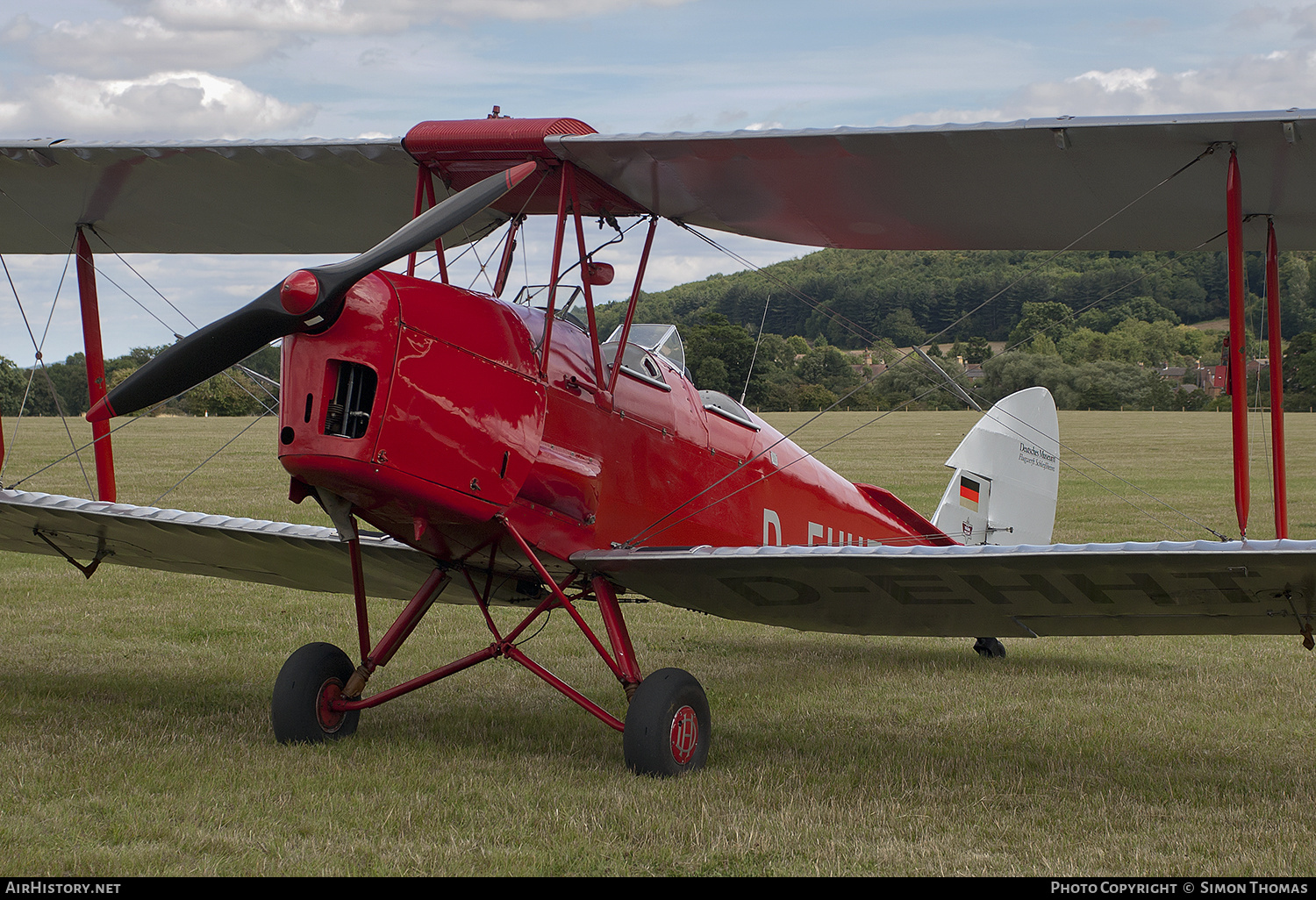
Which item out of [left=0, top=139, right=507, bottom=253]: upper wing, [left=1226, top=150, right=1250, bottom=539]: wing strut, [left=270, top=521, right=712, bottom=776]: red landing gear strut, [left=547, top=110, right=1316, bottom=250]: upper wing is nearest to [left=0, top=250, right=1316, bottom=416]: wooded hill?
[left=547, top=110, right=1316, bottom=250]: upper wing

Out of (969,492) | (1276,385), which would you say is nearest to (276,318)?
(1276,385)

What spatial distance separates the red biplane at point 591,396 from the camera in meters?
4.56

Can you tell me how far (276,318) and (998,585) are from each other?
321 cm

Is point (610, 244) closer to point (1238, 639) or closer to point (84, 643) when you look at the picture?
point (84, 643)

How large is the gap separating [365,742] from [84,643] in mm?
3736

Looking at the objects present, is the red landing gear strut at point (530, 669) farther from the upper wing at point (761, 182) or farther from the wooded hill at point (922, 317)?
the upper wing at point (761, 182)

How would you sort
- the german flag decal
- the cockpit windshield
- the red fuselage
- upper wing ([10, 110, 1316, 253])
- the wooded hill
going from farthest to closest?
the german flag decal → the wooded hill → the cockpit windshield → upper wing ([10, 110, 1316, 253]) → the red fuselage

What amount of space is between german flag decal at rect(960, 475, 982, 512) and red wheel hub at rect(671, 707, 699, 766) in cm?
474

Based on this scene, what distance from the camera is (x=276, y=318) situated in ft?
14.1

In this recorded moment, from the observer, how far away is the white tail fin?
30.1 feet

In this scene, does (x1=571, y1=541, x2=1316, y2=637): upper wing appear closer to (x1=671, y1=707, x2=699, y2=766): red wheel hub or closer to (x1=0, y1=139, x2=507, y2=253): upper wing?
(x1=671, y1=707, x2=699, y2=766): red wheel hub

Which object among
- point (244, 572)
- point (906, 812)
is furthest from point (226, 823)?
point (244, 572)

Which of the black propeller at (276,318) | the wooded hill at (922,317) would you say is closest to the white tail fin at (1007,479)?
the wooded hill at (922,317)

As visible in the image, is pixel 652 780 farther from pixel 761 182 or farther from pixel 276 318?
pixel 761 182
